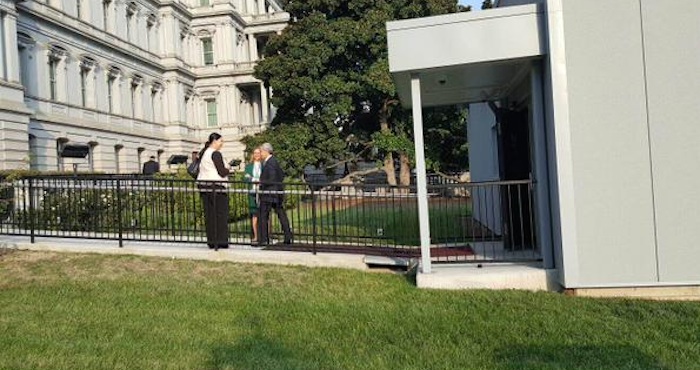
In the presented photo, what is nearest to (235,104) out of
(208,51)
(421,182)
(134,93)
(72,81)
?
(208,51)

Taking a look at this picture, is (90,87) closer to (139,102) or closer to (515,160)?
(139,102)

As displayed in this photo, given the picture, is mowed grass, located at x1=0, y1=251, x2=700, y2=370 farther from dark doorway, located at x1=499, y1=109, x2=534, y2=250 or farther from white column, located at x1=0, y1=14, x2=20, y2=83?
white column, located at x1=0, y1=14, x2=20, y2=83

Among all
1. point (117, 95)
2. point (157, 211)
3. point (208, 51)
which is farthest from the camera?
point (208, 51)

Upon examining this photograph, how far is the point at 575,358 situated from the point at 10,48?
105 ft

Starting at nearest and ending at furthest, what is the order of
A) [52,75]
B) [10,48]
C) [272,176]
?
[272,176]
[10,48]
[52,75]

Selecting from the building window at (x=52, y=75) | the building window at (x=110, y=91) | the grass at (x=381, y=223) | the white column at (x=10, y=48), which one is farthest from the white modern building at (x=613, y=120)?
the building window at (x=110, y=91)

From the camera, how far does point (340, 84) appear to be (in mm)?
34594

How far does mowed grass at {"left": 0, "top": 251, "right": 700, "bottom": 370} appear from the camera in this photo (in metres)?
4.94

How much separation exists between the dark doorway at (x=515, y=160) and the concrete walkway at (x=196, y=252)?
232 centimetres

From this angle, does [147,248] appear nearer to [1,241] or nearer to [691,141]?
[1,241]

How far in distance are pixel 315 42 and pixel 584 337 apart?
3187cm

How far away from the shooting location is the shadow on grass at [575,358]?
4629 millimetres

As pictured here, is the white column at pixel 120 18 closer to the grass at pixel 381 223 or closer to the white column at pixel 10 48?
the white column at pixel 10 48

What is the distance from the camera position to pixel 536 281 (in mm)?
7371
